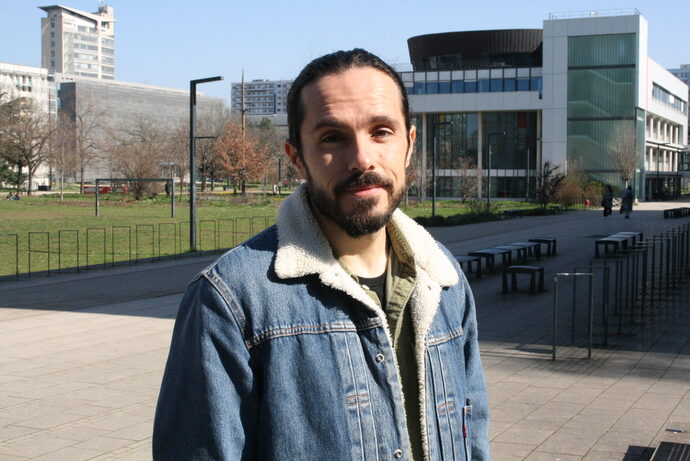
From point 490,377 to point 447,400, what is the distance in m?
6.42

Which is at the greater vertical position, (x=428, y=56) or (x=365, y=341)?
(x=428, y=56)

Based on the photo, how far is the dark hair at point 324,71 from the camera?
2.20 meters

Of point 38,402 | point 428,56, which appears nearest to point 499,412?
point 38,402

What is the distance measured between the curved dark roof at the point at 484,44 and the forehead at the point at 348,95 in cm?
7902

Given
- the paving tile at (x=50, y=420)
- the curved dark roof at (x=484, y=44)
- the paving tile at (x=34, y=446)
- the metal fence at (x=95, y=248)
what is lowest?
the paving tile at (x=34, y=446)

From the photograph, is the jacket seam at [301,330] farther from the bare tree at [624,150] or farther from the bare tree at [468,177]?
the bare tree at [624,150]

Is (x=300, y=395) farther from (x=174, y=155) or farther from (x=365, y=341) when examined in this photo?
(x=174, y=155)

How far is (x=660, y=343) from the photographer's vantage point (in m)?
10.4

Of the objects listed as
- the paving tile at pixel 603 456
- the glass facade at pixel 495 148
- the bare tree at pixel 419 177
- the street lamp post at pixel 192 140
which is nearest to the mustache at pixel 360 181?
the paving tile at pixel 603 456

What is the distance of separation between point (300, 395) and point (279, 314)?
0.67 ft

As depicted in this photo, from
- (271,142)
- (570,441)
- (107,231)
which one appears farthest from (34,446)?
(271,142)

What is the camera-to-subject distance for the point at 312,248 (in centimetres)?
214

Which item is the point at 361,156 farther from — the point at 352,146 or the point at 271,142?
the point at 271,142

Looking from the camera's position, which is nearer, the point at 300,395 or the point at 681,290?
the point at 300,395
